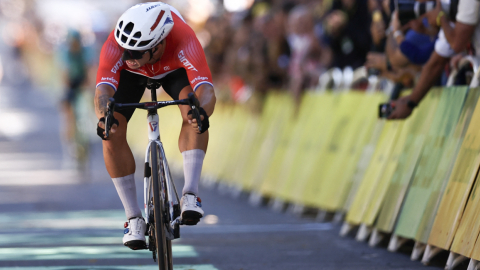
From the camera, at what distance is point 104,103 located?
5.95 m

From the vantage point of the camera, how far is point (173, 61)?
20.4 ft

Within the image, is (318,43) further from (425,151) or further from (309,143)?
(425,151)

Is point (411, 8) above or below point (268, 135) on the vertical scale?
above

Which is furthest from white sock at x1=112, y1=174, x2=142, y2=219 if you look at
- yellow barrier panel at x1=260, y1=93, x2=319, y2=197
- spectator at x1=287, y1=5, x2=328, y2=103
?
spectator at x1=287, y1=5, x2=328, y2=103

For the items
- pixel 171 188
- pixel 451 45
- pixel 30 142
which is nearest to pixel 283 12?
pixel 451 45

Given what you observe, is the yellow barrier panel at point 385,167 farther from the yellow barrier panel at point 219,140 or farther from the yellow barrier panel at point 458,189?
the yellow barrier panel at point 219,140

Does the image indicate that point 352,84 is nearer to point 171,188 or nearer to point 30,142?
point 171,188

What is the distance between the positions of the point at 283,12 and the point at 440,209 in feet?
20.2

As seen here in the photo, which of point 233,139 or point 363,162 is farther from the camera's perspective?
point 233,139

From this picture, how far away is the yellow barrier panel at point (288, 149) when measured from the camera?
11102 millimetres

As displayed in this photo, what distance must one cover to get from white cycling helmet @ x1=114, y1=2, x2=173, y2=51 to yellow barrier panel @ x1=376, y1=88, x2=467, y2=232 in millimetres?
2713

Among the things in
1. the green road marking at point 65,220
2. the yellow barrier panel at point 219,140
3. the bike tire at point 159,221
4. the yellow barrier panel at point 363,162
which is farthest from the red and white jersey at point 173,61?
the yellow barrier panel at point 219,140

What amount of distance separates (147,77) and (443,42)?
260 cm

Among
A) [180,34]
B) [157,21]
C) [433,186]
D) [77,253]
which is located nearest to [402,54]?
[433,186]
